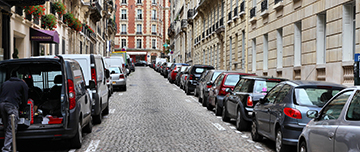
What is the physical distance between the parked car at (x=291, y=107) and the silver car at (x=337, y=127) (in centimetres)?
99

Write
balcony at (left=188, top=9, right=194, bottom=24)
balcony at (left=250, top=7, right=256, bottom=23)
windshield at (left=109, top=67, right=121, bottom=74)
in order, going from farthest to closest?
balcony at (left=188, top=9, right=194, bottom=24)
windshield at (left=109, top=67, right=121, bottom=74)
balcony at (left=250, top=7, right=256, bottom=23)

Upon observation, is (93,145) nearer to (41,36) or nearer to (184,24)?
(41,36)

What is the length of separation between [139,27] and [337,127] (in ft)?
344

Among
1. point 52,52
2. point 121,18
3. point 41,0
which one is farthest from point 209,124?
point 121,18

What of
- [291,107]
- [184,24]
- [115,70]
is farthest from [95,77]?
[184,24]

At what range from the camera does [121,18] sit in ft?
358

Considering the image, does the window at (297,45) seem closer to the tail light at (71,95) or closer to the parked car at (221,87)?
the parked car at (221,87)

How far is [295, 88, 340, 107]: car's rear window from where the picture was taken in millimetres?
8219

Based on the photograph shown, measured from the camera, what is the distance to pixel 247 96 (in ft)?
37.8

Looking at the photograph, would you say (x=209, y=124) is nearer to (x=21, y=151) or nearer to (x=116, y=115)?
(x=116, y=115)

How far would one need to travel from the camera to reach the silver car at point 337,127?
5.09m

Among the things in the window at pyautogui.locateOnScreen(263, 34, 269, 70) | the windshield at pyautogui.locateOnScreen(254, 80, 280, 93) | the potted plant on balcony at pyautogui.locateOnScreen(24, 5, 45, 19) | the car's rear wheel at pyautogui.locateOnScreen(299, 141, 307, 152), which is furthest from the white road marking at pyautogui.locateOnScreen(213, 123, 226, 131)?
the window at pyautogui.locateOnScreen(263, 34, 269, 70)

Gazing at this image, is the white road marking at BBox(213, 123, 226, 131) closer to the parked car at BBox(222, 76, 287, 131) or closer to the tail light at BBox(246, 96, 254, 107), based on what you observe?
the parked car at BBox(222, 76, 287, 131)

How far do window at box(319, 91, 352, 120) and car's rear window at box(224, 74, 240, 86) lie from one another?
886 centimetres
